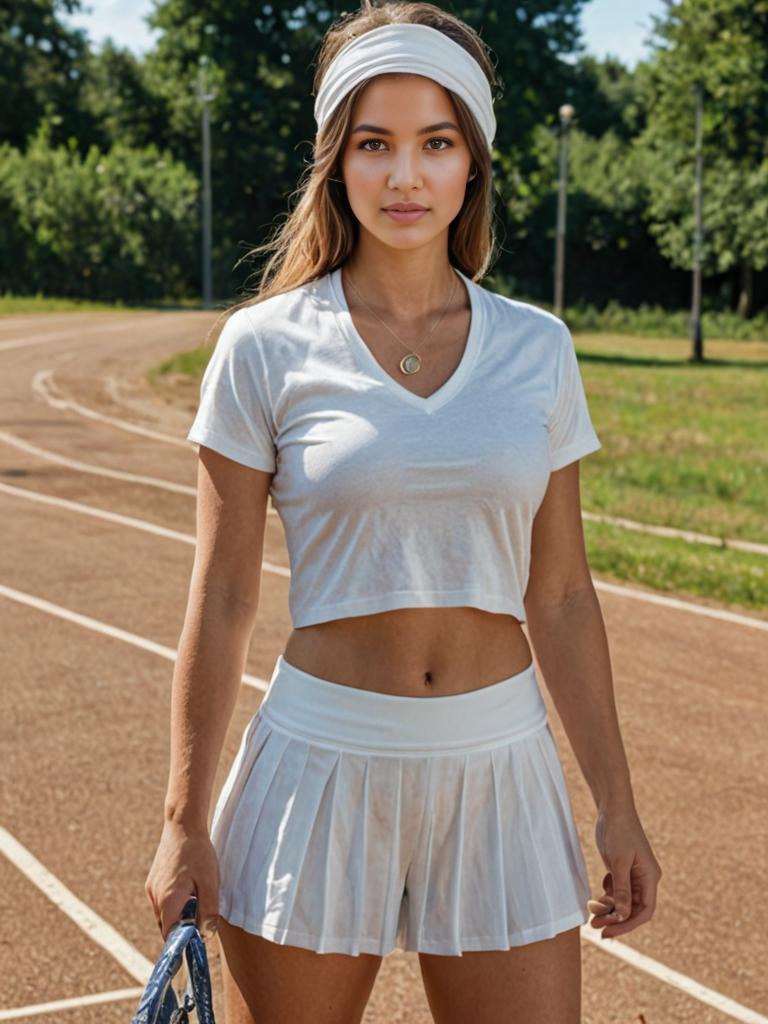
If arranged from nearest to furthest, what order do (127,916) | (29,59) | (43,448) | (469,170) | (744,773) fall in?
(469,170), (127,916), (744,773), (43,448), (29,59)

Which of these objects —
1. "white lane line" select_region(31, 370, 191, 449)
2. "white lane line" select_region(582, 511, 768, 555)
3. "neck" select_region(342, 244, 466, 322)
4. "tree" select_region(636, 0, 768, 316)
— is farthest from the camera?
"tree" select_region(636, 0, 768, 316)

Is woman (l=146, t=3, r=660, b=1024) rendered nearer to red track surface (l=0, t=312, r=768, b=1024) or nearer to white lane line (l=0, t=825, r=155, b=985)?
red track surface (l=0, t=312, r=768, b=1024)

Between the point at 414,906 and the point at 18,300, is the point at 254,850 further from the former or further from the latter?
the point at 18,300

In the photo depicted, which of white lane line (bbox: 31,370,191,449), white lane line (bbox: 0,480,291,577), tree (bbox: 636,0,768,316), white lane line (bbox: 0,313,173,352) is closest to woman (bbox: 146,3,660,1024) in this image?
white lane line (bbox: 0,480,291,577)

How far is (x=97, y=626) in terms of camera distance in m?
9.46

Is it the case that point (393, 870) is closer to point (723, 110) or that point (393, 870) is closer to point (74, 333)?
point (74, 333)

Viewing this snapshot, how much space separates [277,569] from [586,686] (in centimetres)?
888

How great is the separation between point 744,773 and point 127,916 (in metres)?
2.95

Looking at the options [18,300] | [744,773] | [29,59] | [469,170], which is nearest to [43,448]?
[744,773]

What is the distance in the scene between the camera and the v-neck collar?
2371mm

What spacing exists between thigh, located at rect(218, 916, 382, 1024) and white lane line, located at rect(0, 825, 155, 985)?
92.0 inches

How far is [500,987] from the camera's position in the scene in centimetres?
239

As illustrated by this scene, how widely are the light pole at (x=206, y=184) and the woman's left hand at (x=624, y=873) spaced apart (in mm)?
46847

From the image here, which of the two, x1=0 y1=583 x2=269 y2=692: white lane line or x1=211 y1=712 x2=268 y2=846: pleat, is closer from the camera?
x1=211 y1=712 x2=268 y2=846: pleat
